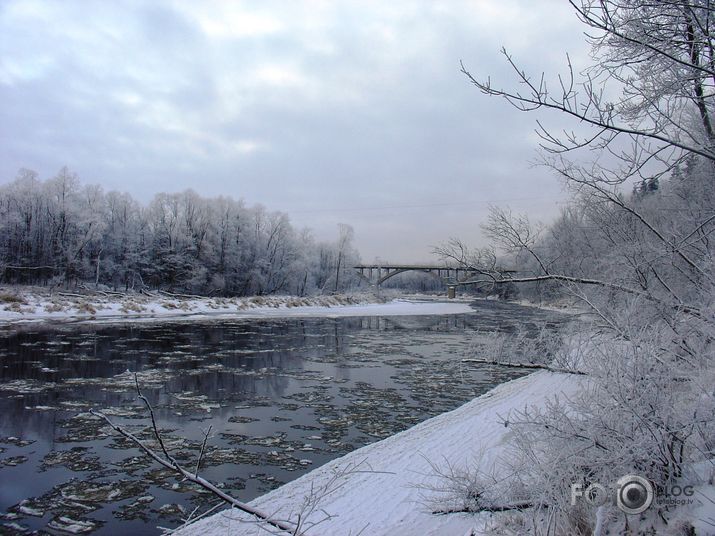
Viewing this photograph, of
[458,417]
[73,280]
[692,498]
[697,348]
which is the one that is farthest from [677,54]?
[73,280]

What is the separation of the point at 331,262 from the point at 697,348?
253 feet

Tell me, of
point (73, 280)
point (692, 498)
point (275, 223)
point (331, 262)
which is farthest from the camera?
point (331, 262)

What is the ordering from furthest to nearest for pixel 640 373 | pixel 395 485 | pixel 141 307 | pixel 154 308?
pixel 154 308 < pixel 141 307 < pixel 395 485 < pixel 640 373

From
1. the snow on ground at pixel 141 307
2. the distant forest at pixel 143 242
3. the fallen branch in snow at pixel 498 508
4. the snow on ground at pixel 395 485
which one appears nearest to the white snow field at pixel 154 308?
the snow on ground at pixel 141 307

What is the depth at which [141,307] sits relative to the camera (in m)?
33.4

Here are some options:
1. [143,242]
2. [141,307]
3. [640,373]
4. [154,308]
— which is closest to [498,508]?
[640,373]

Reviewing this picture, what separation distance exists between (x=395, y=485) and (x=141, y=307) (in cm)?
3183

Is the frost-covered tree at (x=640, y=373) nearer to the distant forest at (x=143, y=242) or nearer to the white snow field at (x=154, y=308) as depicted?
the white snow field at (x=154, y=308)

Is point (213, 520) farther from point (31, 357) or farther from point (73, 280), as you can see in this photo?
point (73, 280)

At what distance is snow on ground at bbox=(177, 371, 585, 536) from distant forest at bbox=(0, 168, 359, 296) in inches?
1932

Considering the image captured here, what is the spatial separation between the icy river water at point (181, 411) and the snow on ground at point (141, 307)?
9.17 metres

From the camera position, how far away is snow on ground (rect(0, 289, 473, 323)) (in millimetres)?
27641

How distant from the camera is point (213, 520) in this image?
5.08 meters

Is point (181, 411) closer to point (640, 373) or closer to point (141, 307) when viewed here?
point (640, 373)
